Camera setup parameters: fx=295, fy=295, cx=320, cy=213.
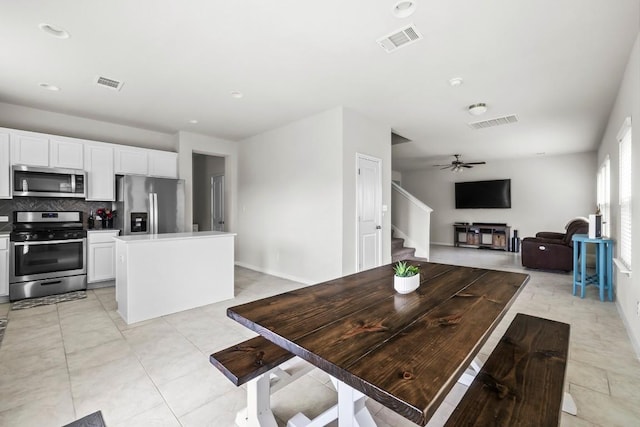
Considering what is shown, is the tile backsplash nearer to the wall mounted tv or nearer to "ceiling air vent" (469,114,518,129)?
"ceiling air vent" (469,114,518,129)

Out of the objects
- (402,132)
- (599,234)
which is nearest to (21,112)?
(402,132)

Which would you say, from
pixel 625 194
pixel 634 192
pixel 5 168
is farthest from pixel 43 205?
pixel 625 194

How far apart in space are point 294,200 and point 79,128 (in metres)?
3.64

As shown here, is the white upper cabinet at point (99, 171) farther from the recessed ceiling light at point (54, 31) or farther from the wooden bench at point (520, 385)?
the wooden bench at point (520, 385)

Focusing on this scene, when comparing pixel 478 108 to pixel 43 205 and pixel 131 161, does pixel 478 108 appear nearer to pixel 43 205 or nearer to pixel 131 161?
pixel 131 161

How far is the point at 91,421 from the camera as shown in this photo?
169 cm

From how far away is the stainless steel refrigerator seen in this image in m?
4.74

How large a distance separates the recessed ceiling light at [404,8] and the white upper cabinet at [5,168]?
5017 millimetres

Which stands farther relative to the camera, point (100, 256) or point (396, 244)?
point (396, 244)

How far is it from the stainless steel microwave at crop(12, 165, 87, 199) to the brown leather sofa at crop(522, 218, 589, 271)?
25.6 feet

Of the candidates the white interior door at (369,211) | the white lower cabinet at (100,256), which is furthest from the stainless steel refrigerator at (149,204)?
the white interior door at (369,211)

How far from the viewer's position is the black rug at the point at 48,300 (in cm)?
369

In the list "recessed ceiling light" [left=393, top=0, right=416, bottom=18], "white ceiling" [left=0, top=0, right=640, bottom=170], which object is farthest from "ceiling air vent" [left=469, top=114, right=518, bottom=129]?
"recessed ceiling light" [left=393, top=0, right=416, bottom=18]

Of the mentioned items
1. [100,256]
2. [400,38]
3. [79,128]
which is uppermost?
[400,38]
